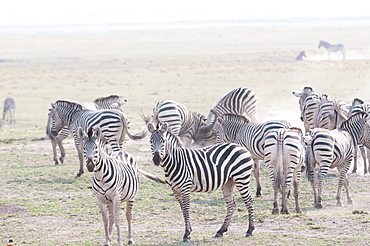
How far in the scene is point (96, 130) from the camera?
25.7 ft

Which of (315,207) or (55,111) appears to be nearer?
(315,207)

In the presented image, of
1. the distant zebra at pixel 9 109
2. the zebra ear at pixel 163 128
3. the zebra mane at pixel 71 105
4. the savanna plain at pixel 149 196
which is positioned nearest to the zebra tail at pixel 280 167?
the savanna plain at pixel 149 196

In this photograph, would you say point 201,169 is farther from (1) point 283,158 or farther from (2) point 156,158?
(1) point 283,158

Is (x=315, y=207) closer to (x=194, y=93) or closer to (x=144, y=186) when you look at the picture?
(x=144, y=186)

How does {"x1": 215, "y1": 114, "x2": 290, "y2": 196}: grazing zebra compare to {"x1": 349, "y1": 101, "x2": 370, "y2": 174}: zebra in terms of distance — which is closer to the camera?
{"x1": 215, "y1": 114, "x2": 290, "y2": 196}: grazing zebra

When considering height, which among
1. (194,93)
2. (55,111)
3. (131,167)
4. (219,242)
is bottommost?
(219,242)

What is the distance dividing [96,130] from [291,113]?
617 inches

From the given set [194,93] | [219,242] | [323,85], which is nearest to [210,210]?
[219,242]

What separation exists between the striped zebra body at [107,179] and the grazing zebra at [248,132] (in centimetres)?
366

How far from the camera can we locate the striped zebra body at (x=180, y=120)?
14.6 meters

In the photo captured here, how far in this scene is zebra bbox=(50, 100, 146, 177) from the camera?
44.0ft

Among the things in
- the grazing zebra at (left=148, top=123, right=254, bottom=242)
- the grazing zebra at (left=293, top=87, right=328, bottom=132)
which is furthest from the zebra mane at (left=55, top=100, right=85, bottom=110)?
the grazing zebra at (left=148, top=123, right=254, bottom=242)

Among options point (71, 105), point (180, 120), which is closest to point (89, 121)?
point (71, 105)

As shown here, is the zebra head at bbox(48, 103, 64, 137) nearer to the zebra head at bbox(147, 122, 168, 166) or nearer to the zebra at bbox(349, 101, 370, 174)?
the zebra head at bbox(147, 122, 168, 166)
